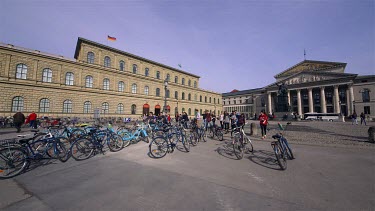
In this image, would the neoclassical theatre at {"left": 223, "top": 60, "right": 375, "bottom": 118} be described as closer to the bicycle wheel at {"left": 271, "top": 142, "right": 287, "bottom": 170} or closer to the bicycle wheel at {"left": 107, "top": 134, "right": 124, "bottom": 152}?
the bicycle wheel at {"left": 271, "top": 142, "right": 287, "bottom": 170}

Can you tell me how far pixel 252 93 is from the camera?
246 feet

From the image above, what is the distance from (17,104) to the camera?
20.6m

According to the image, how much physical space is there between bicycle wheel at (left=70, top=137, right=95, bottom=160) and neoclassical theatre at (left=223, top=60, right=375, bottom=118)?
160ft

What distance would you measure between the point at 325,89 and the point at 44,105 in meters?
79.2

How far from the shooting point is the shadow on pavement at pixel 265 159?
4867 millimetres

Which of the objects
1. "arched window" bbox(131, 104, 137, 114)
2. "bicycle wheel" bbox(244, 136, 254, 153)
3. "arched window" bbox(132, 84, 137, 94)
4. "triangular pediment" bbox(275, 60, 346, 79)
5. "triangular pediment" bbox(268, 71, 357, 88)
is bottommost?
"bicycle wheel" bbox(244, 136, 254, 153)

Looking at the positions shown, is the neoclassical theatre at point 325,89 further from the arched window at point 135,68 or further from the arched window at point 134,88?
the arched window at point 135,68

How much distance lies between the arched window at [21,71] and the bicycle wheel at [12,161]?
26.2 meters

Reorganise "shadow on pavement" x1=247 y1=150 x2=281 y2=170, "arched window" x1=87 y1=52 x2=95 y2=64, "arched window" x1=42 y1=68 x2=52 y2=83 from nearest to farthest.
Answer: "shadow on pavement" x1=247 y1=150 x2=281 y2=170 < "arched window" x1=42 y1=68 x2=52 y2=83 < "arched window" x1=87 y1=52 x2=95 y2=64

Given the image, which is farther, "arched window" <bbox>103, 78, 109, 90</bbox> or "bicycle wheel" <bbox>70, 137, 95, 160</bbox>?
"arched window" <bbox>103, 78, 109, 90</bbox>

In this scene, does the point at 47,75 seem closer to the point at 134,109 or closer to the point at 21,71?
the point at 21,71

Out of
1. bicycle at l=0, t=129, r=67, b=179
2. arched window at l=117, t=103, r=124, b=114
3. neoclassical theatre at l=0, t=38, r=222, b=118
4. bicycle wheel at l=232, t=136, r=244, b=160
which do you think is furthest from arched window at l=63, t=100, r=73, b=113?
bicycle wheel at l=232, t=136, r=244, b=160

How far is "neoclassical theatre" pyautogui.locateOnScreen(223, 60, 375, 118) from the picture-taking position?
152 feet

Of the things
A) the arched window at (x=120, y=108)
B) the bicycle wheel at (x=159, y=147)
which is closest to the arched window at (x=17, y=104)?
the arched window at (x=120, y=108)
